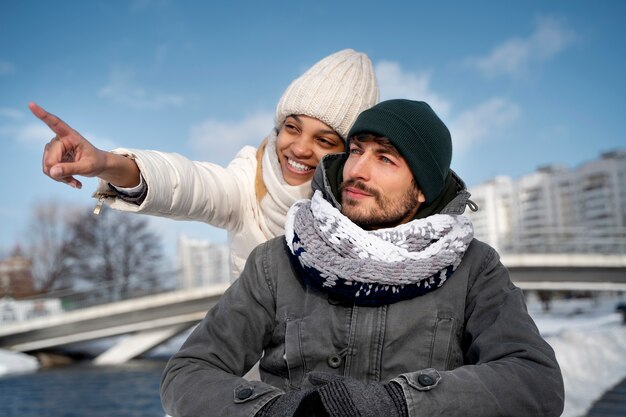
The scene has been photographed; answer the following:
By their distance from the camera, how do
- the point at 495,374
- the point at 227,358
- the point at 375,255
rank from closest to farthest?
1. the point at 495,374
2. the point at 375,255
3. the point at 227,358

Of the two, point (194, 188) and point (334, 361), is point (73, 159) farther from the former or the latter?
point (334, 361)

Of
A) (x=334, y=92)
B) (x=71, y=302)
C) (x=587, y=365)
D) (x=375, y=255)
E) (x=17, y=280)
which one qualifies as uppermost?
(x=334, y=92)

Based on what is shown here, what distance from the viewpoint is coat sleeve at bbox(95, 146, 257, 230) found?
2.13 metres

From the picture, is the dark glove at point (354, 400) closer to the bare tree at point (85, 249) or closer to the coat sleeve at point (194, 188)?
the coat sleeve at point (194, 188)

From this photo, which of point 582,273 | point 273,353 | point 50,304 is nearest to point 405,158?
point 273,353

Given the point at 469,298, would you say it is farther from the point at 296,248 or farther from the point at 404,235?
the point at 296,248

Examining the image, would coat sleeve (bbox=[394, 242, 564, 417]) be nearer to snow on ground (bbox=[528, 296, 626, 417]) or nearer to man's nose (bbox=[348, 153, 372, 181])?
man's nose (bbox=[348, 153, 372, 181])

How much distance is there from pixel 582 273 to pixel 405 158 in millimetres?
20897

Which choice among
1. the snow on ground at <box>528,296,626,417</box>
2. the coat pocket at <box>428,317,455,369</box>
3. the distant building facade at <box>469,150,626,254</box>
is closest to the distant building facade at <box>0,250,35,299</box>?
the snow on ground at <box>528,296,626,417</box>

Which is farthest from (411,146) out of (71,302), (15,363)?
(15,363)

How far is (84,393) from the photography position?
572 inches

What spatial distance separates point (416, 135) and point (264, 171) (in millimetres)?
957

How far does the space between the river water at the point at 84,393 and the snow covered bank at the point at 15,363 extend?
0.83 meters

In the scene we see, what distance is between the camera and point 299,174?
2.52 metres
